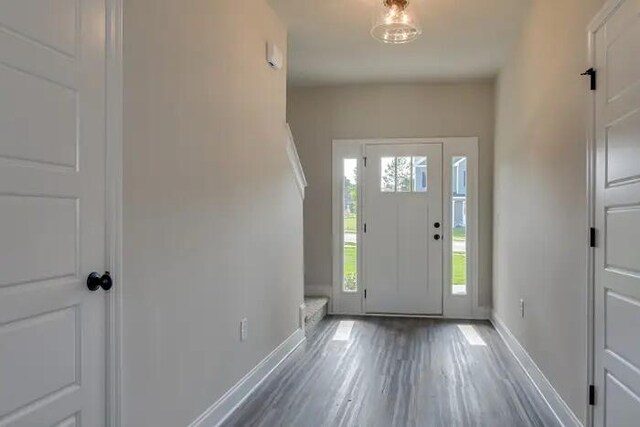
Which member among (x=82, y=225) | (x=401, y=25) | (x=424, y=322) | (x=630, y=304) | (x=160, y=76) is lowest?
(x=424, y=322)

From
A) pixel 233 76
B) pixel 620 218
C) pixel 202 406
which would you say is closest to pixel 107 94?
pixel 233 76

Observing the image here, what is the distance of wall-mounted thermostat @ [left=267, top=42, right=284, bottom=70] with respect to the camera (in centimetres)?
348

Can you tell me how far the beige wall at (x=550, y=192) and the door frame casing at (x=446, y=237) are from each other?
0.91 meters

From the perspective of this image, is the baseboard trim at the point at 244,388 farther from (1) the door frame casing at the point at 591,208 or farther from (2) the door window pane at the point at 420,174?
(2) the door window pane at the point at 420,174

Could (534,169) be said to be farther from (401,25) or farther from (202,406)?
(202,406)

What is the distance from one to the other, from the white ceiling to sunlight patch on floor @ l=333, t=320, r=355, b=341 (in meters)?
2.45

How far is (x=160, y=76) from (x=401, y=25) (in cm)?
161

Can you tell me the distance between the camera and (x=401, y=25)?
3086 millimetres

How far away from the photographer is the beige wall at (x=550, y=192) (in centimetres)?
243

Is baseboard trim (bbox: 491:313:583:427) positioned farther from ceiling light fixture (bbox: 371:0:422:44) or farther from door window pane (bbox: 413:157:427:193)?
ceiling light fixture (bbox: 371:0:422:44)

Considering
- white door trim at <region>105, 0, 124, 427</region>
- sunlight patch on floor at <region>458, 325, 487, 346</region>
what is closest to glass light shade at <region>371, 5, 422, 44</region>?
white door trim at <region>105, 0, 124, 427</region>

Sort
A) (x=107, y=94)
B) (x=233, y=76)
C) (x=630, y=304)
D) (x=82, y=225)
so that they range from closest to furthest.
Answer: (x=82, y=225)
(x=107, y=94)
(x=630, y=304)
(x=233, y=76)

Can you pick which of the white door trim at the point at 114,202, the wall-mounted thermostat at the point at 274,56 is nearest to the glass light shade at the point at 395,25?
the wall-mounted thermostat at the point at 274,56

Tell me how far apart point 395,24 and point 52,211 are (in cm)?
229
